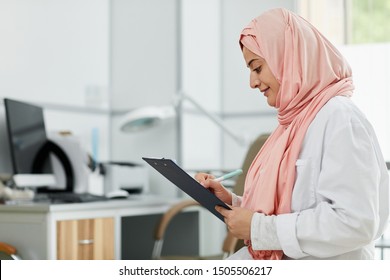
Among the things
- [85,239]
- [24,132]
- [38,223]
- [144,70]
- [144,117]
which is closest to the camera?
[38,223]

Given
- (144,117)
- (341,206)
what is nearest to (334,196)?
(341,206)

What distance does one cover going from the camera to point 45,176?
268cm

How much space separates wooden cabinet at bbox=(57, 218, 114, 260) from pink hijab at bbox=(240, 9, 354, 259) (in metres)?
0.99

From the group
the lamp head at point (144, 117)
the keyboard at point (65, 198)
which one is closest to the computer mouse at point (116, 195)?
the keyboard at point (65, 198)

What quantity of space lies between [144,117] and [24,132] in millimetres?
621

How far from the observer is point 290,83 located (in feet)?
4.61

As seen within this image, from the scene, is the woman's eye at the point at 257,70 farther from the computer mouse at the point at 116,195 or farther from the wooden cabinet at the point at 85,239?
the computer mouse at the point at 116,195

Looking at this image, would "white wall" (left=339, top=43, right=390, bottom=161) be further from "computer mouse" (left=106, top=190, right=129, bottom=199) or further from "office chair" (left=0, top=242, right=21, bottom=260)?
"office chair" (left=0, top=242, right=21, bottom=260)

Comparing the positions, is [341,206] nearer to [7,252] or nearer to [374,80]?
[7,252]

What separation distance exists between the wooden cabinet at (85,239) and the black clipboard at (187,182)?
0.88 meters

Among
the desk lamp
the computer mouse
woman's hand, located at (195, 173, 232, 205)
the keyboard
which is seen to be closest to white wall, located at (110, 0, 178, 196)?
the desk lamp

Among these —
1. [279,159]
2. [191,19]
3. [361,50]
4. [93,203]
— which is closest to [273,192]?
[279,159]

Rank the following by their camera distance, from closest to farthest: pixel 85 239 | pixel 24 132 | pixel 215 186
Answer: pixel 215 186 < pixel 85 239 < pixel 24 132

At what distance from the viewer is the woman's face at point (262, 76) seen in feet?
4.77
